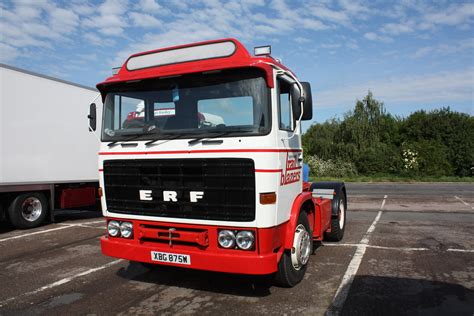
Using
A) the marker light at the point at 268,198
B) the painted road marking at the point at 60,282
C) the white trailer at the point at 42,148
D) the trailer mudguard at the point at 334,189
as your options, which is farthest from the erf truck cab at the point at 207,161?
the white trailer at the point at 42,148

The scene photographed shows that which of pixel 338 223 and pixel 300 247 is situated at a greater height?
pixel 300 247

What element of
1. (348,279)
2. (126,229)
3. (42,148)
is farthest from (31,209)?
(348,279)

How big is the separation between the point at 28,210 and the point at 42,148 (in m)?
1.60

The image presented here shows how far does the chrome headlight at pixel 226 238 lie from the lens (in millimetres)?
4129

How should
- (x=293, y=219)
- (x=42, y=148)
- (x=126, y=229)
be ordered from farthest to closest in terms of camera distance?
(x=42, y=148) < (x=126, y=229) < (x=293, y=219)

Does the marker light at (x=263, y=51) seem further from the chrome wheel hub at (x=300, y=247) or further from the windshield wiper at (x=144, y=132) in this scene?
the chrome wheel hub at (x=300, y=247)

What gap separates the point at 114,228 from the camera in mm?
4855

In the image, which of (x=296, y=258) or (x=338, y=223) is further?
(x=338, y=223)

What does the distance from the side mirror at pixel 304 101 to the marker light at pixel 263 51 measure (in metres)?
0.54

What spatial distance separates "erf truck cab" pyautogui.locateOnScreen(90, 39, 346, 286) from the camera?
13.3ft

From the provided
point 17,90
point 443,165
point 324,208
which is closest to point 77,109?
point 17,90

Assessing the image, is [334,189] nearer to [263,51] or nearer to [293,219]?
[293,219]

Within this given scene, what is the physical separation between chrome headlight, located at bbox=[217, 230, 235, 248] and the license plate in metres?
0.40

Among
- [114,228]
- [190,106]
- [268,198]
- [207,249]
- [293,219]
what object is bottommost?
[207,249]
